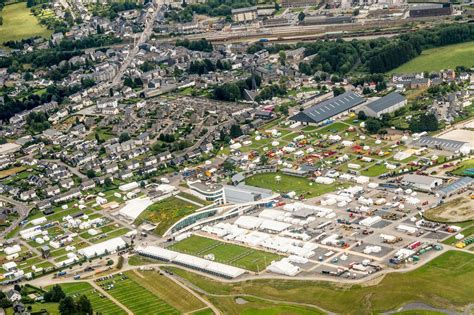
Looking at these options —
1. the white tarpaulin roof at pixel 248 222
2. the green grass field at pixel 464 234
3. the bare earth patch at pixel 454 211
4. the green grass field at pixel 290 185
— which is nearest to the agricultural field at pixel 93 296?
the white tarpaulin roof at pixel 248 222

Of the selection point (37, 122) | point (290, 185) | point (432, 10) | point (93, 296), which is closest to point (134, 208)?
point (290, 185)

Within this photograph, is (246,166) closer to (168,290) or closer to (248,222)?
(248,222)

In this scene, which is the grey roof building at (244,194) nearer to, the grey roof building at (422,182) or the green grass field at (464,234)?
the grey roof building at (422,182)

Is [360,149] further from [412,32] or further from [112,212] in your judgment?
[412,32]

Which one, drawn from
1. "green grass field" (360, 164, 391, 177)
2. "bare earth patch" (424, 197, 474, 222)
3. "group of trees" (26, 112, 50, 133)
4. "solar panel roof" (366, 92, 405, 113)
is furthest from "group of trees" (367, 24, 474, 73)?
"bare earth patch" (424, 197, 474, 222)

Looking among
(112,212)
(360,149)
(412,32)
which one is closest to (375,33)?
(412,32)

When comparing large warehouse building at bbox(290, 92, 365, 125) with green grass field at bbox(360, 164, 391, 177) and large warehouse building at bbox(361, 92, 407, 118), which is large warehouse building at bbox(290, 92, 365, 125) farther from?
green grass field at bbox(360, 164, 391, 177)
